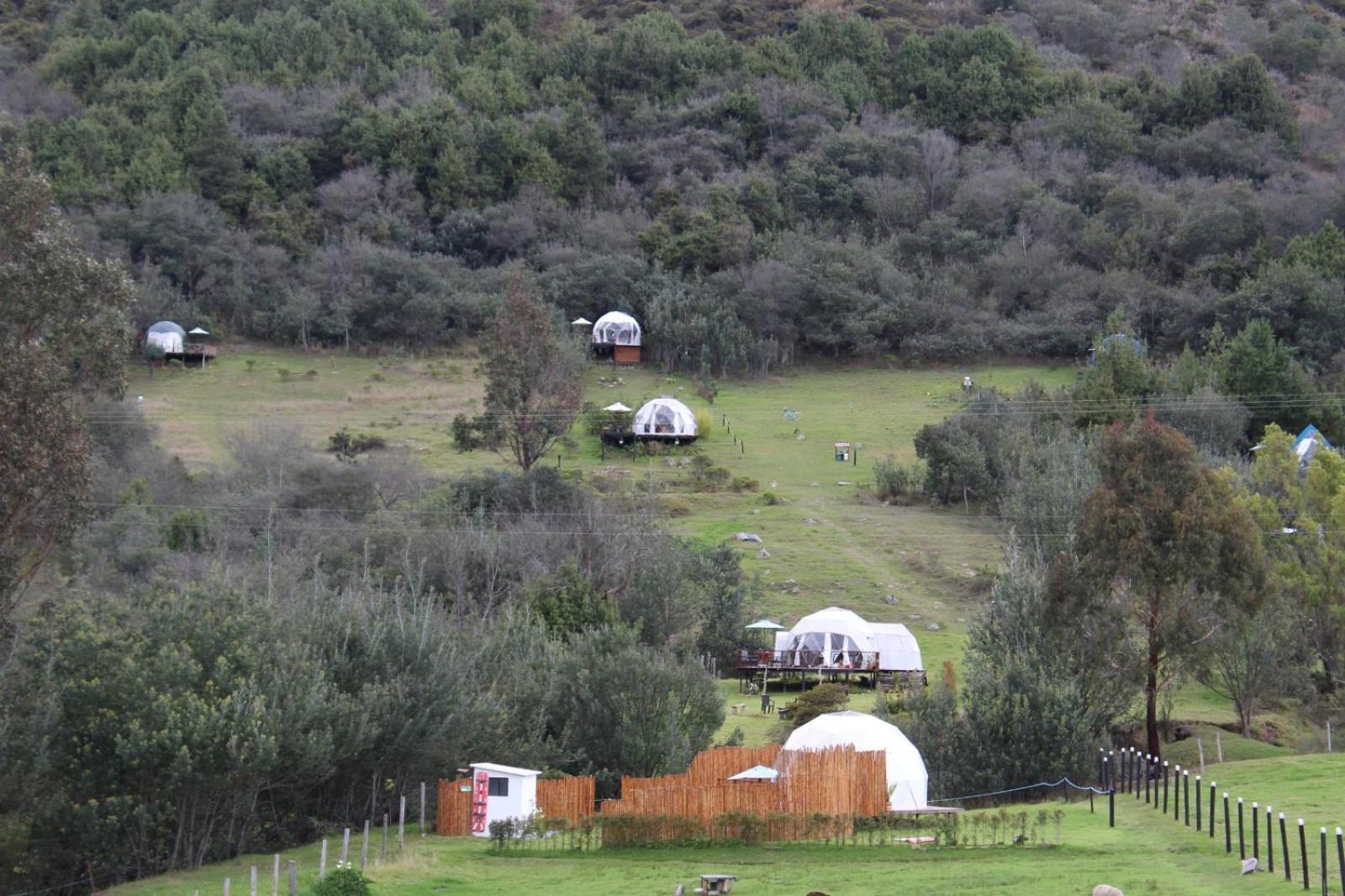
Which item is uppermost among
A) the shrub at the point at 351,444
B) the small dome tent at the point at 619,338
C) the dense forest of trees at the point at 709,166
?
the dense forest of trees at the point at 709,166

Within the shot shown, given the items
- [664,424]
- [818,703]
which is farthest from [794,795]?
[664,424]

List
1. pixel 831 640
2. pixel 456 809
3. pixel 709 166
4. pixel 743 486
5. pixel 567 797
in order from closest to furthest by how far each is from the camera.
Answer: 1. pixel 567 797
2. pixel 456 809
3. pixel 831 640
4. pixel 743 486
5. pixel 709 166

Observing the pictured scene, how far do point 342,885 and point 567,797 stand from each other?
8616 mm

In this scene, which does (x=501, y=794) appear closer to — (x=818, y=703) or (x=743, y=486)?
(x=818, y=703)

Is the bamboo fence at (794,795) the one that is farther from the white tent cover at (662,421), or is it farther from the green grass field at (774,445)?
the white tent cover at (662,421)

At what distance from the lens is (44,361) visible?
102 feet

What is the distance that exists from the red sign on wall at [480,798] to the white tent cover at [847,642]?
18268mm

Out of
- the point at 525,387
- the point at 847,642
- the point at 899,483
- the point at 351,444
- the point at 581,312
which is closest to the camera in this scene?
the point at 847,642

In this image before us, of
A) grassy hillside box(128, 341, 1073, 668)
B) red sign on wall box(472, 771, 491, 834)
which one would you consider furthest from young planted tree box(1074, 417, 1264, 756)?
grassy hillside box(128, 341, 1073, 668)

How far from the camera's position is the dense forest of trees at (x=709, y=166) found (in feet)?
292

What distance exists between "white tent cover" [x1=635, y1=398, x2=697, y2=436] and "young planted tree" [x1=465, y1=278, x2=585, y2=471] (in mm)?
3780

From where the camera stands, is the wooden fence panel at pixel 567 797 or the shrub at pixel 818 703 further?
the shrub at pixel 818 703

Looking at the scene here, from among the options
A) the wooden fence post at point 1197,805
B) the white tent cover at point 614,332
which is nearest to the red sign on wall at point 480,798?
the wooden fence post at point 1197,805

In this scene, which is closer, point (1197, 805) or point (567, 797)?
point (1197, 805)
